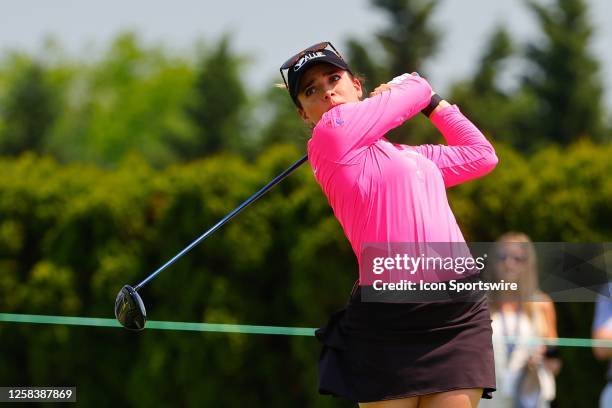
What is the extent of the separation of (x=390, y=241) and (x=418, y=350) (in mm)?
300

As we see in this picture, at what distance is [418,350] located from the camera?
2766 mm

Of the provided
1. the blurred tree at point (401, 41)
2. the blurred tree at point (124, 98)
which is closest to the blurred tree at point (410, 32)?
the blurred tree at point (401, 41)

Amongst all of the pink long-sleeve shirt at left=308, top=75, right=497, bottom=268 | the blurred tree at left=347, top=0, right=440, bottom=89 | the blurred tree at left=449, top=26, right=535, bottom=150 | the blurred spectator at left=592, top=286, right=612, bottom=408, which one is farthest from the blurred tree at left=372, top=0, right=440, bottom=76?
the pink long-sleeve shirt at left=308, top=75, right=497, bottom=268

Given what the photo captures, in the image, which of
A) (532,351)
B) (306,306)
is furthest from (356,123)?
(306,306)

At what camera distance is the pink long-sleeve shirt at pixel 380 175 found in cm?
279

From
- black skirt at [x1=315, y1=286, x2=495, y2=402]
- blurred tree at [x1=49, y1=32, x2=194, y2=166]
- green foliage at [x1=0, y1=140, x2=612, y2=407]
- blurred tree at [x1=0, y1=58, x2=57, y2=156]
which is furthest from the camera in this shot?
blurred tree at [x1=49, y1=32, x2=194, y2=166]

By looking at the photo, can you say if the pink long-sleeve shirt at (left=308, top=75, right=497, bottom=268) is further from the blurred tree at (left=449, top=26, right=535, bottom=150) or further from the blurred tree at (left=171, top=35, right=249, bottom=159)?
the blurred tree at (left=171, top=35, right=249, bottom=159)

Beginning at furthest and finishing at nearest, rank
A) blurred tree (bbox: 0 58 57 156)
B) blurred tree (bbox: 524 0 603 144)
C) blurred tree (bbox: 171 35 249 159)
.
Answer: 1. blurred tree (bbox: 0 58 57 156)
2. blurred tree (bbox: 171 35 249 159)
3. blurred tree (bbox: 524 0 603 144)

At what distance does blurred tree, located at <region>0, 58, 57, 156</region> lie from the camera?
28156mm

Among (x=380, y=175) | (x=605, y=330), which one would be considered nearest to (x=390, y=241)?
(x=380, y=175)

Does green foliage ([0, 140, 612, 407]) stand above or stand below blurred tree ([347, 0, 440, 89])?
below

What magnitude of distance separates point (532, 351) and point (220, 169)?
439 centimetres

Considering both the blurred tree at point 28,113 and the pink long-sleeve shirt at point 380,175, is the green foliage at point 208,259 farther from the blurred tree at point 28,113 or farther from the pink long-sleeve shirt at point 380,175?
the blurred tree at point 28,113

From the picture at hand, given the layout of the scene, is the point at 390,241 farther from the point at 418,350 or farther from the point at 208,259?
the point at 208,259
